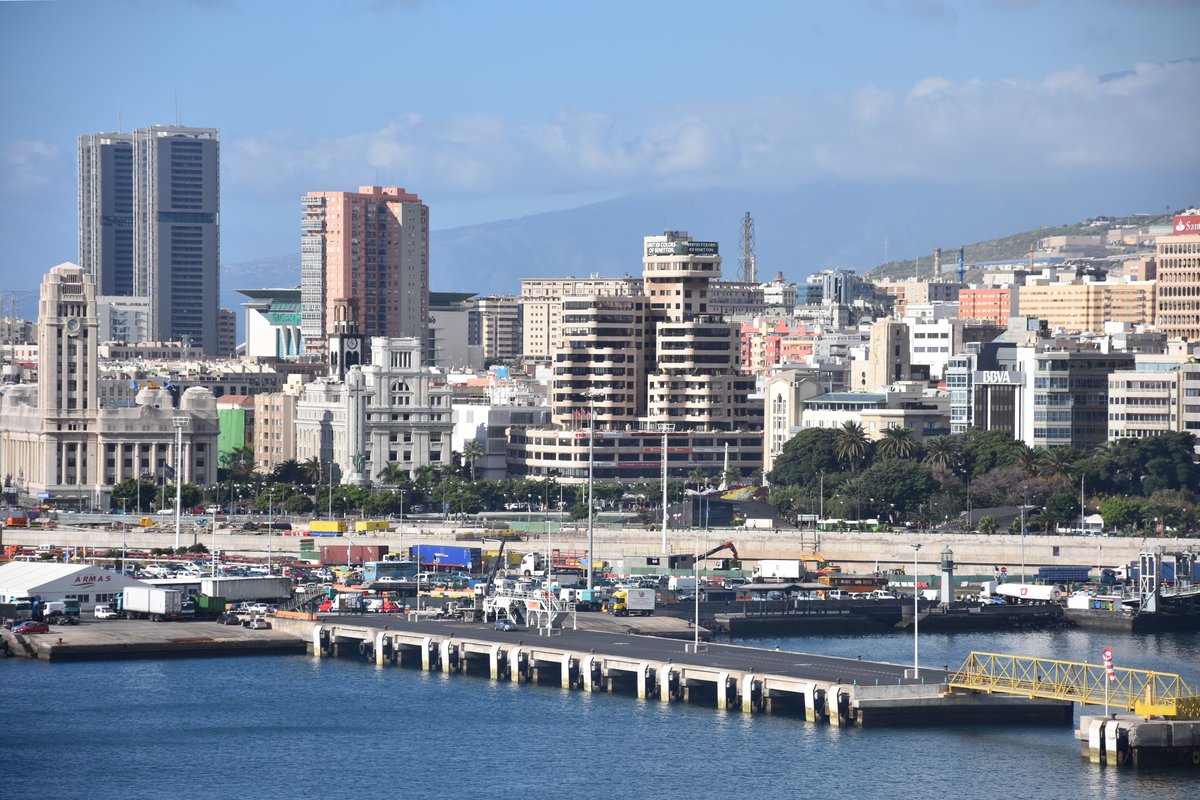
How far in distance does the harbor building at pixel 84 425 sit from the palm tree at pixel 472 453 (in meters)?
17.8

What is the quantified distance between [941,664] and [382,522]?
5690 centimetres

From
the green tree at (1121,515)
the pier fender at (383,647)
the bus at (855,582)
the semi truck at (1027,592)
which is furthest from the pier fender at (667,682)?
the green tree at (1121,515)

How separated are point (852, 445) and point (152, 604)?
208 ft

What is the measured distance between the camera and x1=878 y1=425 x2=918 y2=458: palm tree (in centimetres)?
16175

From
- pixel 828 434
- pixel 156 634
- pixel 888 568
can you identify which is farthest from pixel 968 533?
pixel 156 634

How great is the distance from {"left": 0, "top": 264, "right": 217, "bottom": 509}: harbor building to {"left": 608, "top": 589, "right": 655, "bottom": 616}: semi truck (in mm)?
68632

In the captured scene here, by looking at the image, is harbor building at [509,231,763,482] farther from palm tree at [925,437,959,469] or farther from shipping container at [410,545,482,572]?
shipping container at [410,545,482,572]

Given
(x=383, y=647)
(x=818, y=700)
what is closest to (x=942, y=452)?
(x=383, y=647)

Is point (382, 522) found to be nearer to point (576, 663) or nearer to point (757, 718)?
point (576, 663)

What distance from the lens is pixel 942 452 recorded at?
15750cm

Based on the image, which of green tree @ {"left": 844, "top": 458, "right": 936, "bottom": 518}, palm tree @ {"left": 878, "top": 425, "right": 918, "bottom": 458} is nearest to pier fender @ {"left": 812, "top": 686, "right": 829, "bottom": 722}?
green tree @ {"left": 844, "top": 458, "right": 936, "bottom": 518}

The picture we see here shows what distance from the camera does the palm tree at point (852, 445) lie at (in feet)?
536

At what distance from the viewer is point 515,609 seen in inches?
4136

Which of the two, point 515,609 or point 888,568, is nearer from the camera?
point 515,609
